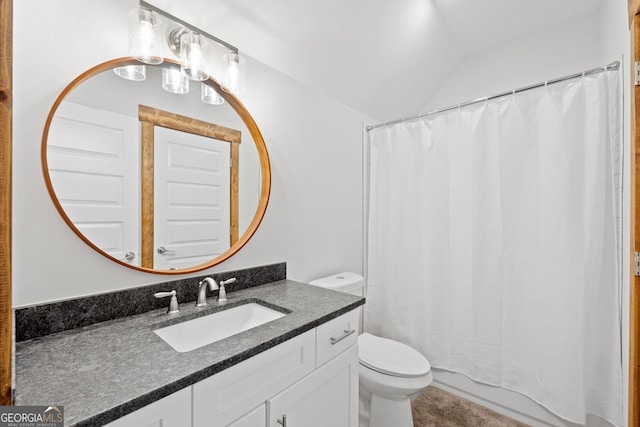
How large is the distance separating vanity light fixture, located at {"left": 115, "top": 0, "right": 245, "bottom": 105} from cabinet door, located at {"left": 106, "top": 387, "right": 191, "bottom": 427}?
3.80 feet

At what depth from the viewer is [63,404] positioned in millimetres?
583

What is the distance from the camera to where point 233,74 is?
1.39 metres

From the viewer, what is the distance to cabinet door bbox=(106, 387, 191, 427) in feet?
2.00

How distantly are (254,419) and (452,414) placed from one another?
4.88ft

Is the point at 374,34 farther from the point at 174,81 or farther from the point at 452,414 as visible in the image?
the point at 452,414

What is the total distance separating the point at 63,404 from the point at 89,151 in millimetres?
824

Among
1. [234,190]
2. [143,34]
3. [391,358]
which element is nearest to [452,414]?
[391,358]

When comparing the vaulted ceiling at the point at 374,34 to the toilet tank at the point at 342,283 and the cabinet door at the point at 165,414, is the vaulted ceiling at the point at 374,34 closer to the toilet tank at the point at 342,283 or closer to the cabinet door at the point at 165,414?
the toilet tank at the point at 342,283

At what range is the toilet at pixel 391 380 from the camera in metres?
1.41

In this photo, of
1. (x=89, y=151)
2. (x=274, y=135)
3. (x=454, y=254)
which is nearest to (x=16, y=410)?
(x=89, y=151)

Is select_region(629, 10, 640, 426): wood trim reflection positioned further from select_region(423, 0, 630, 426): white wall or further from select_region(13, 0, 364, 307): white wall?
select_region(13, 0, 364, 307): white wall

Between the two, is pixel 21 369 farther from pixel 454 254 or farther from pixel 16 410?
pixel 454 254

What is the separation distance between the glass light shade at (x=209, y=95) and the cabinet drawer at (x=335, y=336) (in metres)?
1.14

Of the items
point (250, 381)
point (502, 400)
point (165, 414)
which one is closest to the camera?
point (165, 414)
